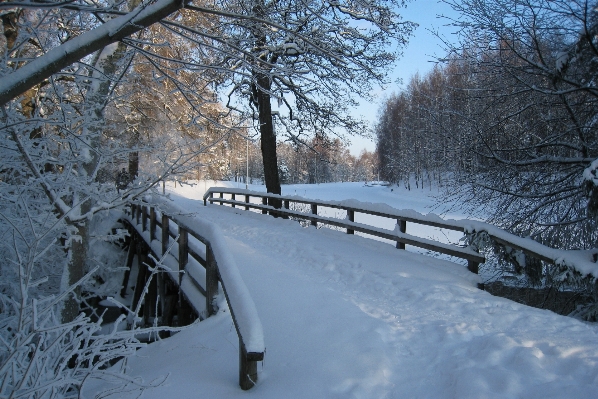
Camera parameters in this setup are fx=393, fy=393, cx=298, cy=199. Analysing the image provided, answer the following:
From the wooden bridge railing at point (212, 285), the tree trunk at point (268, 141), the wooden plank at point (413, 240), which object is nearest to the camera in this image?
the wooden bridge railing at point (212, 285)

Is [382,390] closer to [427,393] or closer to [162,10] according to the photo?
[427,393]

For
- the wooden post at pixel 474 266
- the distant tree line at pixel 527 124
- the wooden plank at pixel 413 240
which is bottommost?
the wooden post at pixel 474 266

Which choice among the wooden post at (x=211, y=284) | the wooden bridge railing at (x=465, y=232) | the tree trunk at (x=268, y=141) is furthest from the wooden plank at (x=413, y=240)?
the tree trunk at (x=268, y=141)

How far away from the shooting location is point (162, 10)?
249cm

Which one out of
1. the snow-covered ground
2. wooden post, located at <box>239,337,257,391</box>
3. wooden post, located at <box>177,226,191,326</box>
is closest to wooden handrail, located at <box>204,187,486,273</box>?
the snow-covered ground

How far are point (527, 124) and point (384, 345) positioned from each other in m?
5.46

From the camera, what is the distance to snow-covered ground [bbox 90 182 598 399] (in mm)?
2803

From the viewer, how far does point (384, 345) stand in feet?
11.2

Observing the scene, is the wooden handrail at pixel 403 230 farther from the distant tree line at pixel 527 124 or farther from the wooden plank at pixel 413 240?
the distant tree line at pixel 527 124

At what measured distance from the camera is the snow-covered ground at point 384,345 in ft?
9.20

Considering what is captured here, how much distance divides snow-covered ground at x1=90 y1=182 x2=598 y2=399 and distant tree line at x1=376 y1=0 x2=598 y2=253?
2.05 m

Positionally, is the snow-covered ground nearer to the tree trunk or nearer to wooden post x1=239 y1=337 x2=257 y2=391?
wooden post x1=239 y1=337 x2=257 y2=391

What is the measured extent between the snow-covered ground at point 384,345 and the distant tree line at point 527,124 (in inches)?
80.8

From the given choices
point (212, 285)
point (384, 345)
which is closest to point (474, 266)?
point (384, 345)
